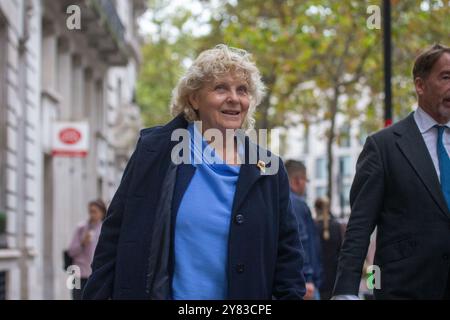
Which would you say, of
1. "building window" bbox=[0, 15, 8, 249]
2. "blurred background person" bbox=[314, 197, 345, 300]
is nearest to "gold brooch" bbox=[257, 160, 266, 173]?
"blurred background person" bbox=[314, 197, 345, 300]

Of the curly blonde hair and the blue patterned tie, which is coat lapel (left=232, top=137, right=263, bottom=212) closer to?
the curly blonde hair

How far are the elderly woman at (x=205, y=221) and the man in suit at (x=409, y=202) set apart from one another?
2.13 ft

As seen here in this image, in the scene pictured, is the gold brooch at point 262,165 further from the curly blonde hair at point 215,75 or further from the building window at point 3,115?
the building window at point 3,115

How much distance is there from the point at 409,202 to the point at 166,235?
147cm

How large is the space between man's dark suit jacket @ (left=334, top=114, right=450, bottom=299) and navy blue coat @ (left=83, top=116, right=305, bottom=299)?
68 centimetres

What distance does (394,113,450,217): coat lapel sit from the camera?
215 inches

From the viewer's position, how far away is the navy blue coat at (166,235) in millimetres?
4625

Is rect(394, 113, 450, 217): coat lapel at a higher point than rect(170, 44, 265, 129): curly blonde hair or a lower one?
lower

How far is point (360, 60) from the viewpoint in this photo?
2720 cm

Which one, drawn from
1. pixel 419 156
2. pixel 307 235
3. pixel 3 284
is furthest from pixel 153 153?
pixel 3 284

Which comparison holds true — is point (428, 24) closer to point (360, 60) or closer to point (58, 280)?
point (360, 60)

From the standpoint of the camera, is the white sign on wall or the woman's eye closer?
the woman's eye

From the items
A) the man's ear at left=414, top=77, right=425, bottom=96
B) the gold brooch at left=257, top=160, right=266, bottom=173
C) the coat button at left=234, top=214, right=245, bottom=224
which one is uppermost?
the man's ear at left=414, top=77, right=425, bottom=96

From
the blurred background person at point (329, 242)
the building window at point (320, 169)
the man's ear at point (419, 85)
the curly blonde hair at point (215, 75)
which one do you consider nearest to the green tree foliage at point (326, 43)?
the blurred background person at point (329, 242)
